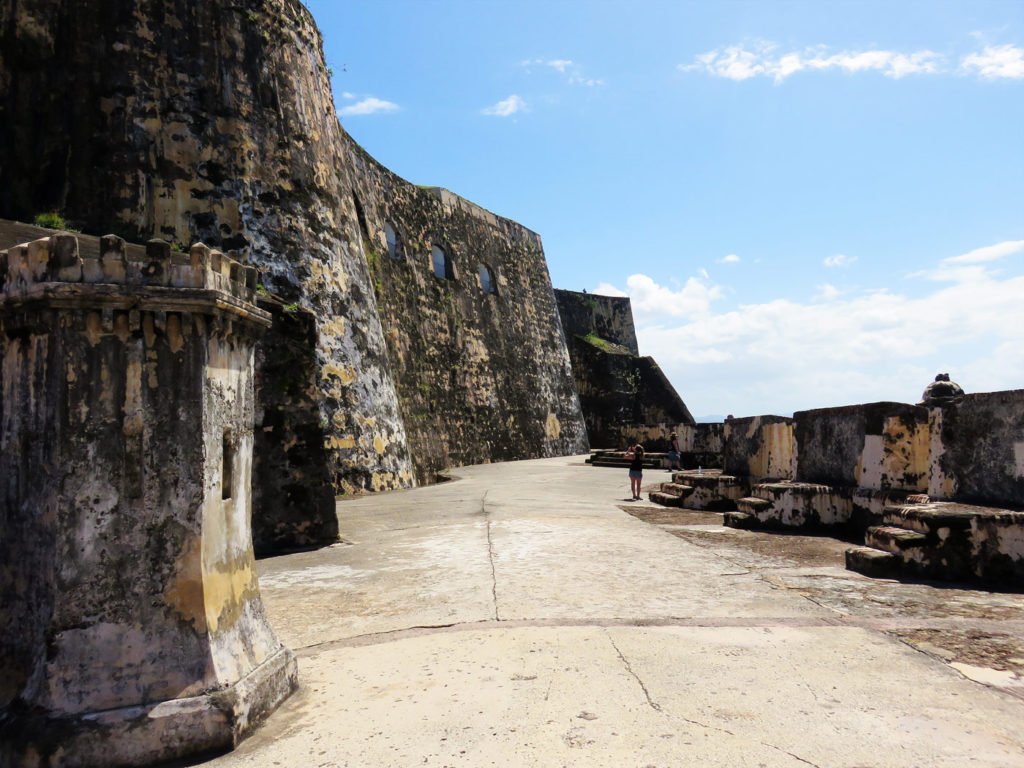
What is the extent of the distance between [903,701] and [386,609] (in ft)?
7.54

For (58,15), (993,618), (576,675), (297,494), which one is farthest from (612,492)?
(58,15)

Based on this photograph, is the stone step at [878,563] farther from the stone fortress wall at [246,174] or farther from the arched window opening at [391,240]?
the arched window opening at [391,240]

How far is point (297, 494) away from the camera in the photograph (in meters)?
5.59

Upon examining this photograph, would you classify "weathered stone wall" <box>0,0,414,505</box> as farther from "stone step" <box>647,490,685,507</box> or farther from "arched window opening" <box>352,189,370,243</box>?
"stone step" <box>647,490,685,507</box>

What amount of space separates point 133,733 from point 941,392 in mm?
5131

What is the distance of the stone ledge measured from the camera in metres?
2.06

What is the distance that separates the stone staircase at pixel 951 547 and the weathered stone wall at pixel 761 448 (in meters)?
2.53

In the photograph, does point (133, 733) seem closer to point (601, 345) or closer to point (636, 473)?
point (636, 473)

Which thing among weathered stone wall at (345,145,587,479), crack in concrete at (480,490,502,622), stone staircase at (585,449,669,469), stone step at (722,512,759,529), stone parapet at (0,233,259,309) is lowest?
stone step at (722,512,759,529)

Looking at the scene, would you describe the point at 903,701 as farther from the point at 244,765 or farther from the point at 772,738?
the point at 244,765

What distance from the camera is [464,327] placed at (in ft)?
59.2

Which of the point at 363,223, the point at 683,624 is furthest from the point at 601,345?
the point at 683,624

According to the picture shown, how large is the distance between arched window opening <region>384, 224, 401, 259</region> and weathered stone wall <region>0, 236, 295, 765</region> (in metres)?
13.2

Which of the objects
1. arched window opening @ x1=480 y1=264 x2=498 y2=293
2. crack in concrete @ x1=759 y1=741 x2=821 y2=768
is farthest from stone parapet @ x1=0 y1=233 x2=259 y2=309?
arched window opening @ x1=480 y1=264 x2=498 y2=293
